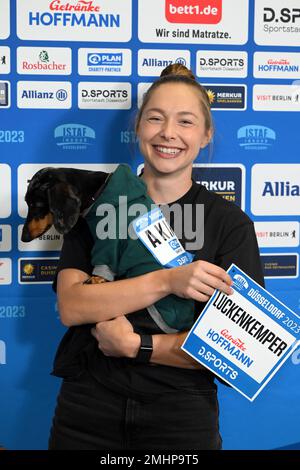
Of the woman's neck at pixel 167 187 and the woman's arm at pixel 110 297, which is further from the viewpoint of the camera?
the woman's neck at pixel 167 187

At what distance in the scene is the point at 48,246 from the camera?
1821 millimetres

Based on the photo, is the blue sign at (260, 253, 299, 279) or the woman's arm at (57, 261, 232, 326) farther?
the blue sign at (260, 253, 299, 279)

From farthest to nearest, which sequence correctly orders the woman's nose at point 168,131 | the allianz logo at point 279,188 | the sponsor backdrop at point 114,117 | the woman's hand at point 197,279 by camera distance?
the allianz logo at point 279,188 → the sponsor backdrop at point 114,117 → the woman's nose at point 168,131 → the woman's hand at point 197,279

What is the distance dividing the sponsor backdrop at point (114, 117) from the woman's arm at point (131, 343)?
0.68m

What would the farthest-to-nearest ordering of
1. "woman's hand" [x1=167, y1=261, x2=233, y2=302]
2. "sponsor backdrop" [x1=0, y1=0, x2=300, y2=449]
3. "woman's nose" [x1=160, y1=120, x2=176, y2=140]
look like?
"sponsor backdrop" [x1=0, y1=0, x2=300, y2=449] < "woman's nose" [x1=160, y1=120, x2=176, y2=140] < "woman's hand" [x1=167, y1=261, x2=233, y2=302]

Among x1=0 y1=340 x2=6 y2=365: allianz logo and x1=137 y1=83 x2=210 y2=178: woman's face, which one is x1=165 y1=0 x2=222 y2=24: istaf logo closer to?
x1=137 y1=83 x2=210 y2=178: woman's face

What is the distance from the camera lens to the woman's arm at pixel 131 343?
46.6 inches

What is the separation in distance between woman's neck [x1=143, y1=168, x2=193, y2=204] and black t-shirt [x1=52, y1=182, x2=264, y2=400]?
0.07 ft

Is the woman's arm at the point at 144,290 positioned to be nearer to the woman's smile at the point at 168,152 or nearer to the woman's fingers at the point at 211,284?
the woman's fingers at the point at 211,284

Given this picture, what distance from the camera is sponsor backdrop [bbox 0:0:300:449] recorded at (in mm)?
1751

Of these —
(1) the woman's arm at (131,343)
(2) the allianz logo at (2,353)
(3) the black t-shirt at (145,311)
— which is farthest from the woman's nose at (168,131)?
(2) the allianz logo at (2,353)

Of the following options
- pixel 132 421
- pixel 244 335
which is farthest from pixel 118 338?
pixel 244 335

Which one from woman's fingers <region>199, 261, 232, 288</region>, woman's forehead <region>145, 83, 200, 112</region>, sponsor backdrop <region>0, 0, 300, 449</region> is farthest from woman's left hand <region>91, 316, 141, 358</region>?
sponsor backdrop <region>0, 0, 300, 449</region>

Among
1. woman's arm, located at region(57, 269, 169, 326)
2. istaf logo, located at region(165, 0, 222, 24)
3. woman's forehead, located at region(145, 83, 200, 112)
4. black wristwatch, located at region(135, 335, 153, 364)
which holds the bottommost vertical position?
black wristwatch, located at region(135, 335, 153, 364)
